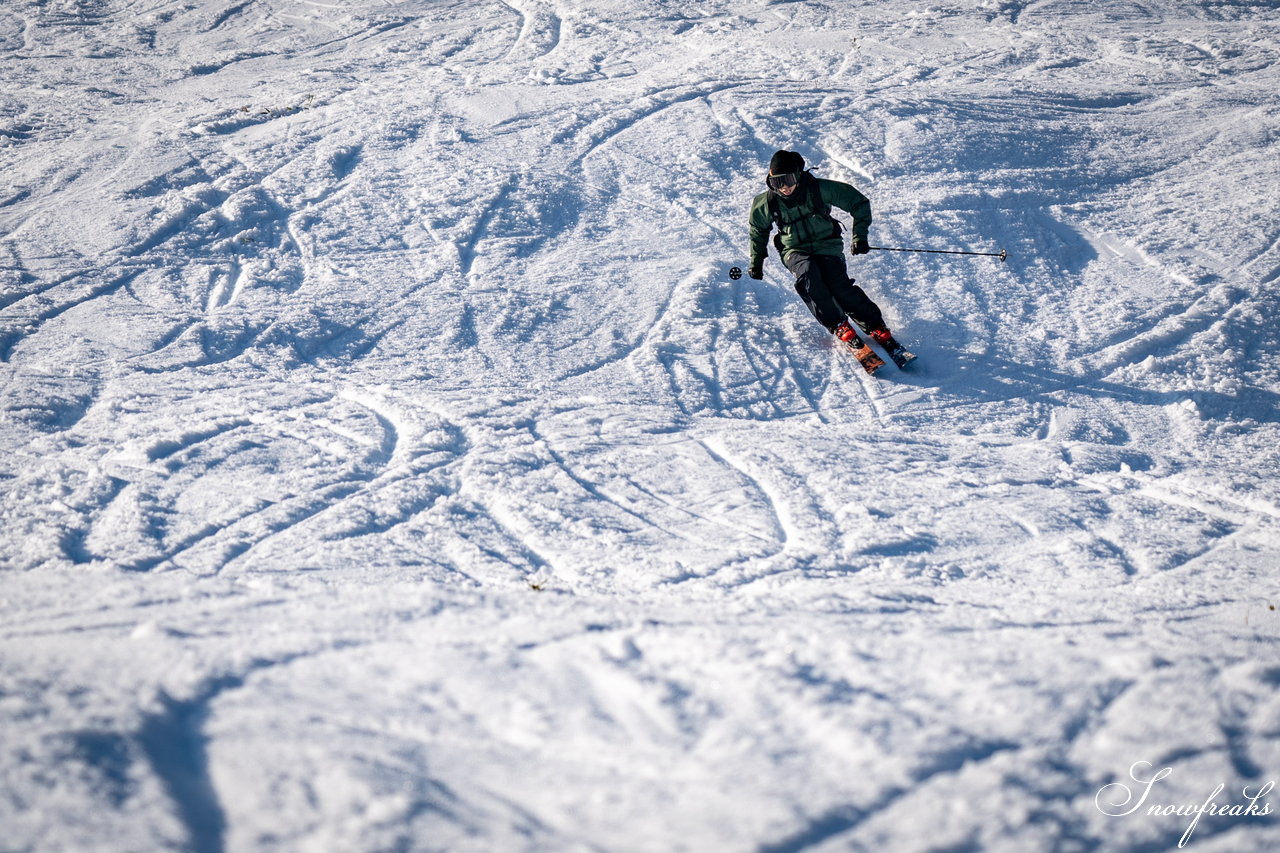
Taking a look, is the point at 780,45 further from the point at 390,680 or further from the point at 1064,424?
the point at 390,680

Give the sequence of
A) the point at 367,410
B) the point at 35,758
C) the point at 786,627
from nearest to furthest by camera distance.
Answer: the point at 35,758 → the point at 786,627 → the point at 367,410

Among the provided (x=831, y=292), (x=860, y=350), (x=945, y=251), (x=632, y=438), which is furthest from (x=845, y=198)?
(x=632, y=438)

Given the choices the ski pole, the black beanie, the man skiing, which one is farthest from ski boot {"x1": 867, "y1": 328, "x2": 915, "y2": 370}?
the black beanie

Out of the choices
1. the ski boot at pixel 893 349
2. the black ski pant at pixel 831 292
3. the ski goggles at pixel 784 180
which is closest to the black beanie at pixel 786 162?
the ski goggles at pixel 784 180

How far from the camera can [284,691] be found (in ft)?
9.16

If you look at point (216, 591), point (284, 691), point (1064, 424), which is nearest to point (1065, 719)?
point (284, 691)

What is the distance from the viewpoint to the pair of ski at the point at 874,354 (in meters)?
6.35

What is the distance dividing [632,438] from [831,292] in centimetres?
208

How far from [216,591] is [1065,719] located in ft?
11.0

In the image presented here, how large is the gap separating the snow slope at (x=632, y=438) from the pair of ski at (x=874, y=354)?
152 millimetres

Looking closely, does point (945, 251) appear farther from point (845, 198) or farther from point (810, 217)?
point (810, 217)

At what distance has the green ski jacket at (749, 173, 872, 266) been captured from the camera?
6340 millimetres

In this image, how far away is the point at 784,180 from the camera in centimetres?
617

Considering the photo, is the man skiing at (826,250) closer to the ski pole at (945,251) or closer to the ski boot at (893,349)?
the ski boot at (893,349)
